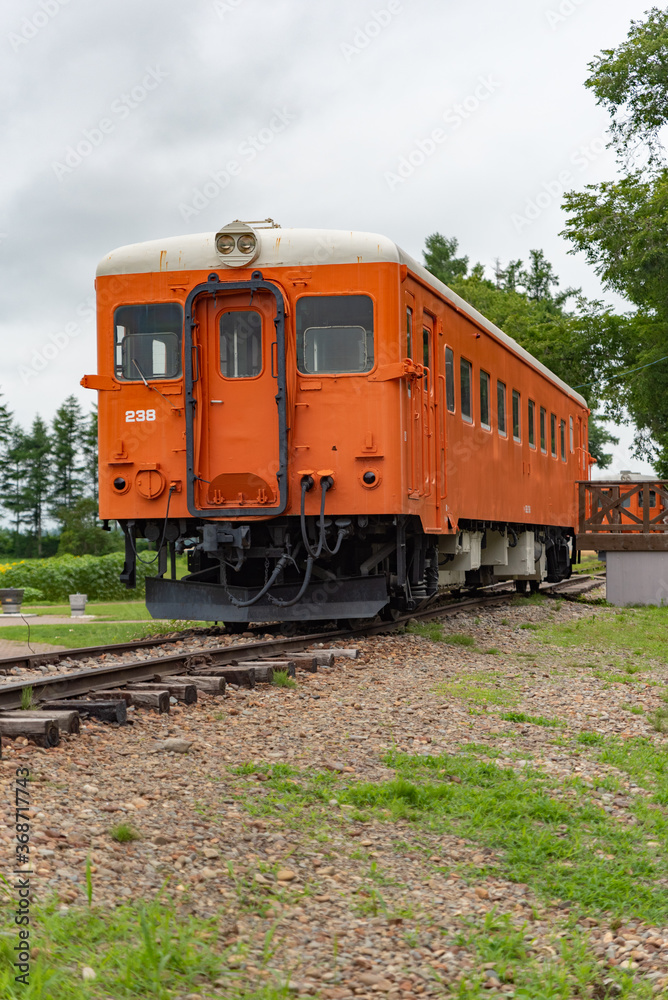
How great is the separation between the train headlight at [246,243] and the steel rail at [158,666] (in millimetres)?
3641

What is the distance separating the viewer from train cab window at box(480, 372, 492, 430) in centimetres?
1392

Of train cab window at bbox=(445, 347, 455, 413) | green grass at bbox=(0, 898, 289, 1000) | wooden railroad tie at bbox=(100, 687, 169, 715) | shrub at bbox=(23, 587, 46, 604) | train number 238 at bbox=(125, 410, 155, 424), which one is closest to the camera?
green grass at bbox=(0, 898, 289, 1000)

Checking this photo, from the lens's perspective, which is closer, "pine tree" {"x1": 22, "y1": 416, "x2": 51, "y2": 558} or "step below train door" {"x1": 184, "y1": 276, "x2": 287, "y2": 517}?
"step below train door" {"x1": 184, "y1": 276, "x2": 287, "y2": 517}

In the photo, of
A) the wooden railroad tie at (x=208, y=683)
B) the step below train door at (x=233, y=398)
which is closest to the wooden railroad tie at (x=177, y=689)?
the wooden railroad tie at (x=208, y=683)

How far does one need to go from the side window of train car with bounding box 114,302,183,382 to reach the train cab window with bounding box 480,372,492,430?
4798 millimetres

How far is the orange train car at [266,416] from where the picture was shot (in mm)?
10109

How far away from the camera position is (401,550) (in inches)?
410

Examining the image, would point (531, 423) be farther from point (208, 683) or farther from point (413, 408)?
point (208, 683)

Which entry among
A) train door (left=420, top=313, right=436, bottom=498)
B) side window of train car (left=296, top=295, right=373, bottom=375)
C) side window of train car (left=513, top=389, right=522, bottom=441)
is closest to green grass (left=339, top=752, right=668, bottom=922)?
side window of train car (left=296, top=295, right=373, bottom=375)

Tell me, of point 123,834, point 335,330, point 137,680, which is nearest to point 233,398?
point 335,330

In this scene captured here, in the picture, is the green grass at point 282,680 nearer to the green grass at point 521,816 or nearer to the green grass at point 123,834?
the green grass at point 521,816

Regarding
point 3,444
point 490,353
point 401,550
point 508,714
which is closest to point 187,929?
point 508,714

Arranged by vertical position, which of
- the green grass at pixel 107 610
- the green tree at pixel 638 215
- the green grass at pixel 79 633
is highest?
the green tree at pixel 638 215

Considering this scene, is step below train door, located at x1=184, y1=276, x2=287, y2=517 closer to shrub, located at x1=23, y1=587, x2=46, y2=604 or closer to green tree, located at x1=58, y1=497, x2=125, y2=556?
shrub, located at x1=23, y1=587, x2=46, y2=604
